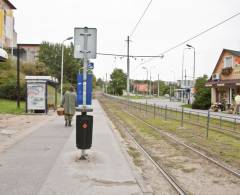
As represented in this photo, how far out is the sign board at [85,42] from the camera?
10.2 metres

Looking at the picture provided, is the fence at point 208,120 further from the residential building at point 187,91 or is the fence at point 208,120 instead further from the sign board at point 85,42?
the residential building at point 187,91

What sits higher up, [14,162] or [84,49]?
[84,49]

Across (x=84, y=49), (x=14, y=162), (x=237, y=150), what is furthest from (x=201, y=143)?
(x=14, y=162)

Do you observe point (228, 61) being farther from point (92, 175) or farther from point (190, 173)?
point (92, 175)

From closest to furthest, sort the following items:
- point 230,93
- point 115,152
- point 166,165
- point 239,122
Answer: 1. point 166,165
2. point 115,152
3. point 239,122
4. point 230,93

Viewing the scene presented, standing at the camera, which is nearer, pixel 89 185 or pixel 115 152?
pixel 89 185

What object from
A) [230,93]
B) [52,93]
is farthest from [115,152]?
[230,93]

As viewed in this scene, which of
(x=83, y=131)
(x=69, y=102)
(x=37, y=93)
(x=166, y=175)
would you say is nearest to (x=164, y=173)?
(x=166, y=175)

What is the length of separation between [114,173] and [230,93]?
35.2 meters

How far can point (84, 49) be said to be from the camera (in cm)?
1021

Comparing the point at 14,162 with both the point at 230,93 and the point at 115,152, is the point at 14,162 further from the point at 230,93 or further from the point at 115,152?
the point at 230,93

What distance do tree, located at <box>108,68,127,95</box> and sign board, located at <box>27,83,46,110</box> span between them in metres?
98.5

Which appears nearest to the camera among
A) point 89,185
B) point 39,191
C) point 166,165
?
point 39,191

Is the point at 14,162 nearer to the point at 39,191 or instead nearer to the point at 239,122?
the point at 39,191
